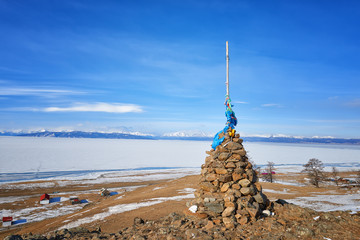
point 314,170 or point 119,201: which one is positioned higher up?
point 314,170

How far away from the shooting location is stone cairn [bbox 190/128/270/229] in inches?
382

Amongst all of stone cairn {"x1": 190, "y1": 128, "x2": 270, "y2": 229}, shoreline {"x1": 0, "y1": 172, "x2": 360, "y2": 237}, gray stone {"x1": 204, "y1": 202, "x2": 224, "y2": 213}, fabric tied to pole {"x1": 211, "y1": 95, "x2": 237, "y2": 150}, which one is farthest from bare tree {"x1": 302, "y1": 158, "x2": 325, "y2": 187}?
gray stone {"x1": 204, "y1": 202, "x2": 224, "y2": 213}

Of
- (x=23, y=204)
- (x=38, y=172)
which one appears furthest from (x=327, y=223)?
(x=38, y=172)

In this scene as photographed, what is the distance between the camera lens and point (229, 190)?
10383 millimetres

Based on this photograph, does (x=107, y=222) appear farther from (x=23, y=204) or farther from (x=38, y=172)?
(x=38, y=172)

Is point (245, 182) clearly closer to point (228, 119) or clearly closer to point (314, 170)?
point (228, 119)

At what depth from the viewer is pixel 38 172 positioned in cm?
6372

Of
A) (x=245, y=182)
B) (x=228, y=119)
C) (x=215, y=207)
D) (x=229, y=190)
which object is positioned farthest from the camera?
(x=228, y=119)

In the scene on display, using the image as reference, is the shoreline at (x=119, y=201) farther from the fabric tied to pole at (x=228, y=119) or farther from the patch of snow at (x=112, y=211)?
the fabric tied to pole at (x=228, y=119)

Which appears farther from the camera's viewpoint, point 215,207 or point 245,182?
point 245,182

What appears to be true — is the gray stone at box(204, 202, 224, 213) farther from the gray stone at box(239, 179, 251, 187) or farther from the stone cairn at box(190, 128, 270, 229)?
the gray stone at box(239, 179, 251, 187)

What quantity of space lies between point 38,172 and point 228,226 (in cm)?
7115

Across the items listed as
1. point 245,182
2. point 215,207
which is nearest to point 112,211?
point 215,207

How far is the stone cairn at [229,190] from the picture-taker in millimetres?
9703
